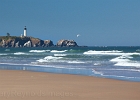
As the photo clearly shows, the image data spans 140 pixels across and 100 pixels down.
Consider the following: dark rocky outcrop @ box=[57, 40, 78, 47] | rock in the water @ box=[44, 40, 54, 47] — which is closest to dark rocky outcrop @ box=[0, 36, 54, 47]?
rock in the water @ box=[44, 40, 54, 47]

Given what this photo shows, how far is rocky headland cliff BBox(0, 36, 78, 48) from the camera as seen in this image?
121125mm

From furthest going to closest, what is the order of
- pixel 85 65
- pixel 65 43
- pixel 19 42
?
pixel 65 43, pixel 19 42, pixel 85 65

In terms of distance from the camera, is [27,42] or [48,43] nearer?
[27,42]

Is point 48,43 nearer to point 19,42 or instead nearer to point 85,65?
point 19,42

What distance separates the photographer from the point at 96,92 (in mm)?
8133

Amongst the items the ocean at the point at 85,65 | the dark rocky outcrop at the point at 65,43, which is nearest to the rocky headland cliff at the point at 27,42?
the dark rocky outcrop at the point at 65,43

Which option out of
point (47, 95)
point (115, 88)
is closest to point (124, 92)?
point (115, 88)

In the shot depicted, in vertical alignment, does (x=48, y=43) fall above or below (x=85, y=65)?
above

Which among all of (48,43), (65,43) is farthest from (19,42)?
(65,43)

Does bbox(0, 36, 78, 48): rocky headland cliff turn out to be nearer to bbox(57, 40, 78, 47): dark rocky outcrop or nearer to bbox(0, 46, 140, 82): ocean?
bbox(57, 40, 78, 47): dark rocky outcrop

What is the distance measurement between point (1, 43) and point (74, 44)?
32170 mm

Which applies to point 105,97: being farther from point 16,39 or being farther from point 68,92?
point 16,39

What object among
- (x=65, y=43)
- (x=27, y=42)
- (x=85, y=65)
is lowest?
(x=85, y=65)

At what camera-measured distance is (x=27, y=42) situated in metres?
122
